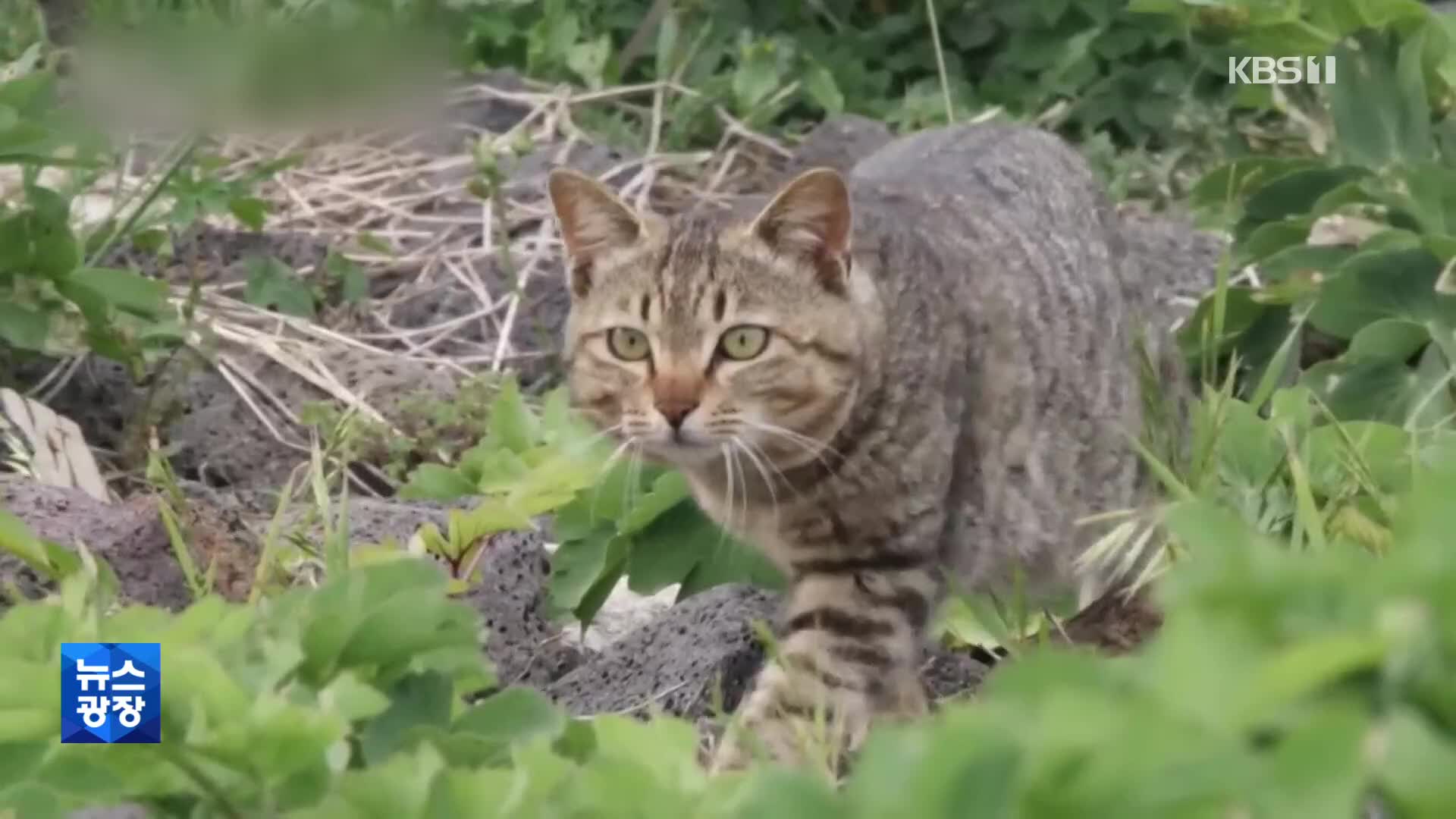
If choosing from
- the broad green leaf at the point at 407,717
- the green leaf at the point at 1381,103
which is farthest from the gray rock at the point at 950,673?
the broad green leaf at the point at 407,717

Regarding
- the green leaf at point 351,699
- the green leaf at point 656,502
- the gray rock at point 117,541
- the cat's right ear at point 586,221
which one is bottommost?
the green leaf at point 656,502

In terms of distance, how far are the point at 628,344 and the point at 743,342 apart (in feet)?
0.61

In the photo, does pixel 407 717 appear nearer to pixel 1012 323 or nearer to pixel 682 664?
pixel 682 664

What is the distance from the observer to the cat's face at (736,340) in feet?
8.97

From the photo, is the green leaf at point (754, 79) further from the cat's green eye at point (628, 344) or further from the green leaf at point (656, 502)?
the cat's green eye at point (628, 344)

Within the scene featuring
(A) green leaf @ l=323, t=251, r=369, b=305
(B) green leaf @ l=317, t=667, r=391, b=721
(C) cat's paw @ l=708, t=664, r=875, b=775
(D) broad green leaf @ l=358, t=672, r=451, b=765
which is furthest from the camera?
(A) green leaf @ l=323, t=251, r=369, b=305

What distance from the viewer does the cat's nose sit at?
8.91 ft

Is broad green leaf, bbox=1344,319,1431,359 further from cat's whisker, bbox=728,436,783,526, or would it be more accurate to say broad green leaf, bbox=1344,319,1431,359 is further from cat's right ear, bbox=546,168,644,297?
cat's right ear, bbox=546,168,644,297

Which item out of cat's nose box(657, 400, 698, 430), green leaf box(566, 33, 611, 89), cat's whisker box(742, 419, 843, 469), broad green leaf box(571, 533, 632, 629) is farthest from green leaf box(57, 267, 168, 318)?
green leaf box(566, 33, 611, 89)

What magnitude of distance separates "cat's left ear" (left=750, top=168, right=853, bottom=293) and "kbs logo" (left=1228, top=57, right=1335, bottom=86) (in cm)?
127

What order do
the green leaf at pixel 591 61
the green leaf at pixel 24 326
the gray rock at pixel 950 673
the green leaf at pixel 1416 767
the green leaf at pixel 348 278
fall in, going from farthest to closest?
1. the green leaf at pixel 591 61
2. the green leaf at pixel 348 278
3. the green leaf at pixel 24 326
4. the gray rock at pixel 950 673
5. the green leaf at pixel 1416 767

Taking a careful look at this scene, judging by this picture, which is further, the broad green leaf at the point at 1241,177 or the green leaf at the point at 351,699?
the broad green leaf at the point at 1241,177

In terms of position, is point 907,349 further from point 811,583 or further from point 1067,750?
point 1067,750

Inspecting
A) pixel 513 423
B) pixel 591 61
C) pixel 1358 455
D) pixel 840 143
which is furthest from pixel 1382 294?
pixel 591 61
